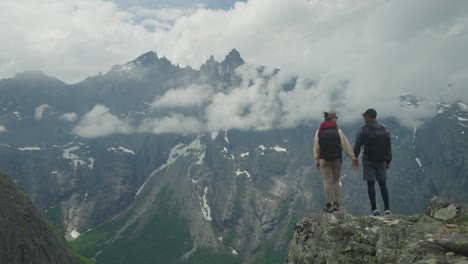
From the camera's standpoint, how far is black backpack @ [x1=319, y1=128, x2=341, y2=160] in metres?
21.6

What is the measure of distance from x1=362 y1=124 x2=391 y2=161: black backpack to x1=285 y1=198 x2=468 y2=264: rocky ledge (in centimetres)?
326

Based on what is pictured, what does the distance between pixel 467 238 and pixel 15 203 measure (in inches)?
4969

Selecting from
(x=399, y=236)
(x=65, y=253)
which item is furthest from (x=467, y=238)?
(x=65, y=253)

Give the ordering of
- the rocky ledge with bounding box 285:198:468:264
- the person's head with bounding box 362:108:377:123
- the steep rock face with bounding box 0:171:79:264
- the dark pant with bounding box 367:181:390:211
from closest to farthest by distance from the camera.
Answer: the rocky ledge with bounding box 285:198:468:264
the person's head with bounding box 362:108:377:123
the dark pant with bounding box 367:181:390:211
the steep rock face with bounding box 0:171:79:264

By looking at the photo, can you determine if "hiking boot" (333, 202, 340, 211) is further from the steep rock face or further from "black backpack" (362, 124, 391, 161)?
the steep rock face

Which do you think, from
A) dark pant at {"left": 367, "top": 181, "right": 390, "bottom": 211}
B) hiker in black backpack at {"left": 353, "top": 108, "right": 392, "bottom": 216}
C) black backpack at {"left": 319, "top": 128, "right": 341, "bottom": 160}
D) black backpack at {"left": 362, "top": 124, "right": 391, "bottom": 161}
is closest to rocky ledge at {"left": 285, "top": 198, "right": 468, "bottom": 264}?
dark pant at {"left": 367, "top": 181, "right": 390, "bottom": 211}

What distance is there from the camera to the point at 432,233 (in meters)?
17.7

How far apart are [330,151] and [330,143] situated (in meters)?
0.40

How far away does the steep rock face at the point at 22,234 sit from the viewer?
104562mm

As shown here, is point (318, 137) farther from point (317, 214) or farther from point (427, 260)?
point (427, 260)

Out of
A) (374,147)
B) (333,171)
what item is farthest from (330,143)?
(374,147)

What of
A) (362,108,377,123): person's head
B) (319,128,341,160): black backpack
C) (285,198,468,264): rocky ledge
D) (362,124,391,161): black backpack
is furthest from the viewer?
(362,108,377,123): person's head

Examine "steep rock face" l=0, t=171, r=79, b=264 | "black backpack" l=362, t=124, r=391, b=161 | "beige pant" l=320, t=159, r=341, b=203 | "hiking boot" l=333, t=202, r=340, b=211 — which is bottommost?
"steep rock face" l=0, t=171, r=79, b=264

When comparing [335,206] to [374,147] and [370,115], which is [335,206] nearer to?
[374,147]
